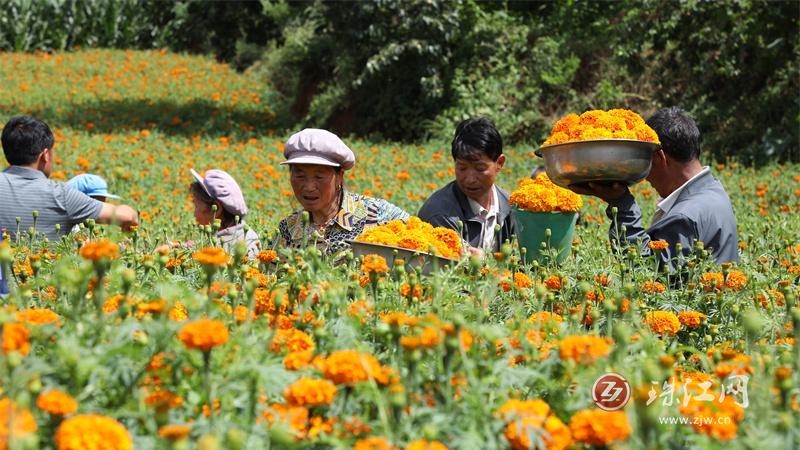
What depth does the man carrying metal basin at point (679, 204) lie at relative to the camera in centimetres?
359

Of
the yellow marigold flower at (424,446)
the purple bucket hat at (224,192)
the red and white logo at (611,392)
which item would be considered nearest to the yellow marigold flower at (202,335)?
the yellow marigold flower at (424,446)

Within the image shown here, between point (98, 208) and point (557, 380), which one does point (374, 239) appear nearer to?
point (557, 380)

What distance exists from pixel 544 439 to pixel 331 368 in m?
0.40

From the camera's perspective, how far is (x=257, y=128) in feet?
48.3

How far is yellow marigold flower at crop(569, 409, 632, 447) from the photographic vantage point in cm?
146

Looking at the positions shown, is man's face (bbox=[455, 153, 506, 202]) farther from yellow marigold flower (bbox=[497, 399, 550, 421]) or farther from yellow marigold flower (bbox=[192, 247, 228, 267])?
yellow marigold flower (bbox=[497, 399, 550, 421])

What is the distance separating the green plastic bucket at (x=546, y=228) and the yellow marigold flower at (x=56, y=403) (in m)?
2.21

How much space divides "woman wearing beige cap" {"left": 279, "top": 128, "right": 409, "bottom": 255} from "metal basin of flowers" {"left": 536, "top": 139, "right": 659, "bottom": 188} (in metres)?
1.02

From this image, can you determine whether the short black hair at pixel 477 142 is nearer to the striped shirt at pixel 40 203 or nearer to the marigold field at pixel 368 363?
the marigold field at pixel 368 363

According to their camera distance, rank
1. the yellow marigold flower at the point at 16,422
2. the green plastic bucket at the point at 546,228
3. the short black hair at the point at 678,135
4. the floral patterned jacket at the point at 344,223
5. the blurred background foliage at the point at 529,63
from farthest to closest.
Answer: the blurred background foliage at the point at 529,63, the floral patterned jacket at the point at 344,223, the short black hair at the point at 678,135, the green plastic bucket at the point at 546,228, the yellow marigold flower at the point at 16,422

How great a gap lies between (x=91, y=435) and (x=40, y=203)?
3512 millimetres

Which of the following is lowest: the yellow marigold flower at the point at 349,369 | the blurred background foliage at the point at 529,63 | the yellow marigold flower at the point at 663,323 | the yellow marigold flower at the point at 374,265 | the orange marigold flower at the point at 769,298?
the yellow marigold flower at the point at 349,369

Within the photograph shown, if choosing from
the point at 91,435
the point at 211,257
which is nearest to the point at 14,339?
the point at 91,435

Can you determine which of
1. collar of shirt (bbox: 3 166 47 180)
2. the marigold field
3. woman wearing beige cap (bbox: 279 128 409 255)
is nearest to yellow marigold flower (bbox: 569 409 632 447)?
the marigold field
